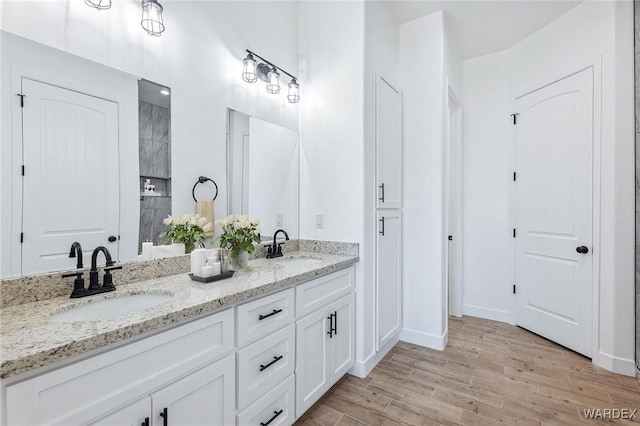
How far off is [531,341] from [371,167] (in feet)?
7.80

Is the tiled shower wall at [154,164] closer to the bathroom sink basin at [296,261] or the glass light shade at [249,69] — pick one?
the glass light shade at [249,69]

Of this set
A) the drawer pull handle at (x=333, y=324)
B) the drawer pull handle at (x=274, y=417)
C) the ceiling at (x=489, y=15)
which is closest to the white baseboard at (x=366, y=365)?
the drawer pull handle at (x=333, y=324)

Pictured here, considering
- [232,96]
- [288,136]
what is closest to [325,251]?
[288,136]

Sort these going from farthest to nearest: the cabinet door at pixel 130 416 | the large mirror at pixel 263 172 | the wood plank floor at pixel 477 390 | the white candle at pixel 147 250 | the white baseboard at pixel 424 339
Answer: the white baseboard at pixel 424 339
the large mirror at pixel 263 172
the wood plank floor at pixel 477 390
the white candle at pixel 147 250
the cabinet door at pixel 130 416

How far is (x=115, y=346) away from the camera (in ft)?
3.10

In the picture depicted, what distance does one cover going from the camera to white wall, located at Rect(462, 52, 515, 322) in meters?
3.41

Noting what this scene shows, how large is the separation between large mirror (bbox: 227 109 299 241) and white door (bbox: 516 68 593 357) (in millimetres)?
2424

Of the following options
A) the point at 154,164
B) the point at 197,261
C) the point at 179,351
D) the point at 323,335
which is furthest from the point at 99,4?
the point at 323,335

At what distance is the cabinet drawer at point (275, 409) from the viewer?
1402 millimetres

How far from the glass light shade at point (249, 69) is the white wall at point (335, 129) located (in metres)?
0.56

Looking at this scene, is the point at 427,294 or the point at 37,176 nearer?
the point at 37,176

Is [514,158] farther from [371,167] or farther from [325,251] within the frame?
[325,251]

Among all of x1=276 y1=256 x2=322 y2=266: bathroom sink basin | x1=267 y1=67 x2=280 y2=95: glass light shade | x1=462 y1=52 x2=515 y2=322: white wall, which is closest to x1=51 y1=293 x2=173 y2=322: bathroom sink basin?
x1=276 y1=256 x2=322 y2=266: bathroom sink basin

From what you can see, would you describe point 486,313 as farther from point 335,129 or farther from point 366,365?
point 335,129
